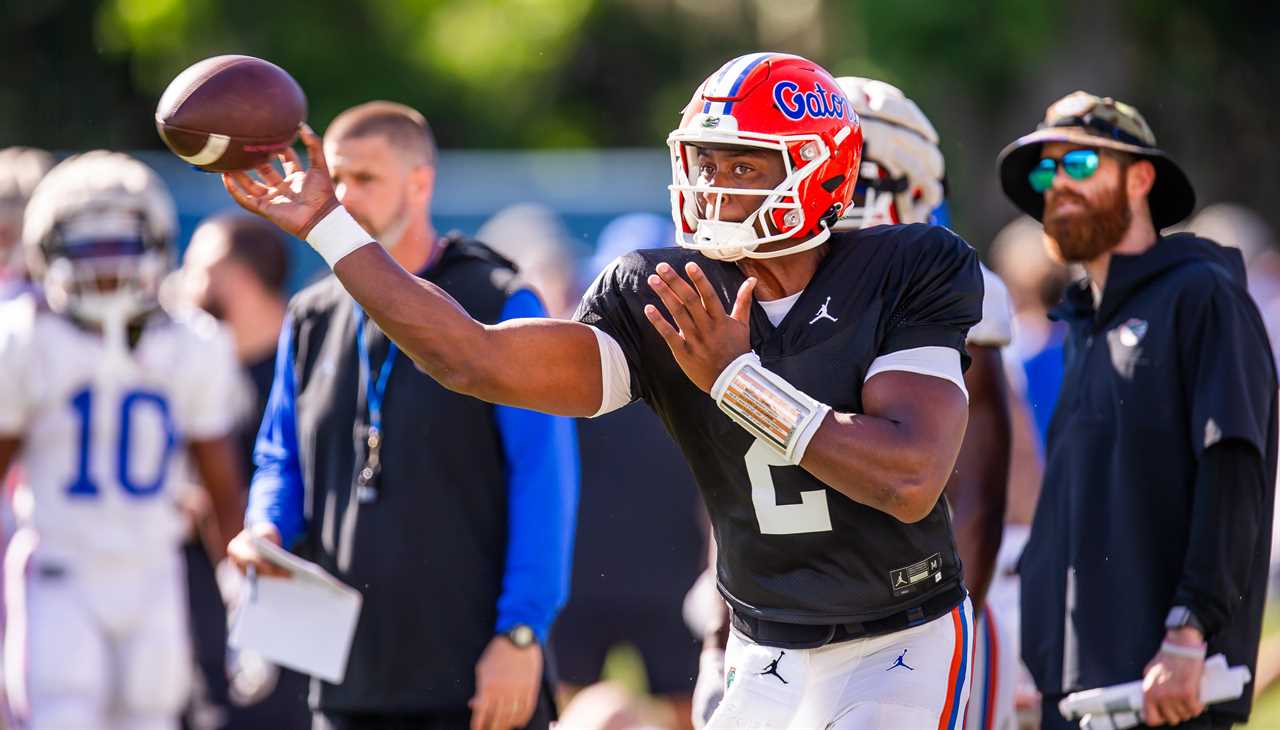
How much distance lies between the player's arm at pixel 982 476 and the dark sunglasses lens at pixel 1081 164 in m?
0.52

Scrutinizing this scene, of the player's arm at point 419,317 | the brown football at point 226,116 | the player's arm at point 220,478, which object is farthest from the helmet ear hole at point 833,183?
the player's arm at point 220,478

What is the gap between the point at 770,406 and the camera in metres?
3.27

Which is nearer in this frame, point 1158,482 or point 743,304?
point 743,304

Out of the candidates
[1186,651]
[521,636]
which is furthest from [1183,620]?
[521,636]

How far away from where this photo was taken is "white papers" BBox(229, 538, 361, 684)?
4.59m

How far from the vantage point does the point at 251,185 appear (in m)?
3.35

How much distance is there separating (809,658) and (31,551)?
3.39 metres

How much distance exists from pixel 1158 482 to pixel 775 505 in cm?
139

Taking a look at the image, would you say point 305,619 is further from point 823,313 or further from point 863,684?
point 823,313

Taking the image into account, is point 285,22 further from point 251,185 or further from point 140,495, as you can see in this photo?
point 251,185

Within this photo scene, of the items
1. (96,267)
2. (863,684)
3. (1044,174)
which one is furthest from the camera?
(96,267)

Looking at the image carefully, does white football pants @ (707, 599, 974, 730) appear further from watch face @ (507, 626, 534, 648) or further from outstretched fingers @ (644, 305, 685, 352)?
watch face @ (507, 626, 534, 648)

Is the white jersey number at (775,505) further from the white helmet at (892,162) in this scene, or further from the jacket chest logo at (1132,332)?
the jacket chest logo at (1132,332)

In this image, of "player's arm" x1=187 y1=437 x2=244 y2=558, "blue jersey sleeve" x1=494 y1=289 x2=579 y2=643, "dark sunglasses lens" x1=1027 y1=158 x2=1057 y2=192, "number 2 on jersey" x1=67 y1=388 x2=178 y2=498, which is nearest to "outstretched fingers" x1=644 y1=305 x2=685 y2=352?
"blue jersey sleeve" x1=494 y1=289 x2=579 y2=643
